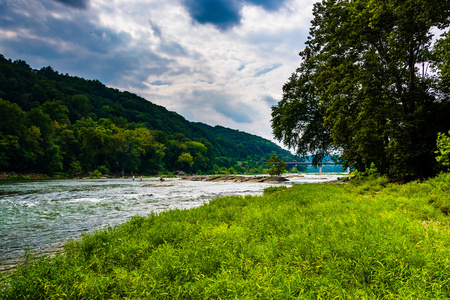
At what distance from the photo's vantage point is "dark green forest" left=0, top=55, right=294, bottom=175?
55812 millimetres

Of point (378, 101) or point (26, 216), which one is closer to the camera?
point (26, 216)

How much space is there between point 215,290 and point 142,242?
306cm

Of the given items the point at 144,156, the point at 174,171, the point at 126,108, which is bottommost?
the point at 174,171

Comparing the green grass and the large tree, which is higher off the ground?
the large tree

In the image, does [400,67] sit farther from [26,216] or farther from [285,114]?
[26,216]

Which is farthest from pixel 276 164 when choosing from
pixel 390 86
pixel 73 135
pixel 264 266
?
pixel 73 135

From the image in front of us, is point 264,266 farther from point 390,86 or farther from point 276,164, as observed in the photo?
point 276,164

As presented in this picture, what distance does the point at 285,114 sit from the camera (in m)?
26.7

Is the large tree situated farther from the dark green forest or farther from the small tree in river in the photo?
the dark green forest

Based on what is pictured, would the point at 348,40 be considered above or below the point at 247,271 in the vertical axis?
above

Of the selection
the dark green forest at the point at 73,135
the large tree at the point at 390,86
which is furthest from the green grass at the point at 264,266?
the dark green forest at the point at 73,135

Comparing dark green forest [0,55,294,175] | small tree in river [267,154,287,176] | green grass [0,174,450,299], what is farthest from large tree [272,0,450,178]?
dark green forest [0,55,294,175]

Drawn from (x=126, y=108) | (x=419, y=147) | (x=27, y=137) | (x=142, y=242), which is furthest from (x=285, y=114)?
(x=126, y=108)

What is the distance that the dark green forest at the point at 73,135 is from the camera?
55.8m
